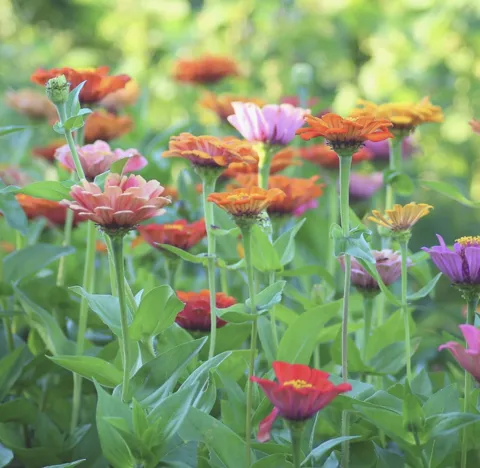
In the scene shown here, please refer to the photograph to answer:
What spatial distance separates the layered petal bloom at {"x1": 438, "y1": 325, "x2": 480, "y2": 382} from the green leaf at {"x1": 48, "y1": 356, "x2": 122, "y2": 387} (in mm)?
238

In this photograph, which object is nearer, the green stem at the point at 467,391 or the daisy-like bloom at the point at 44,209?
the green stem at the point at 467,391

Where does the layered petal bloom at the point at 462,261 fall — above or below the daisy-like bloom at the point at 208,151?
below

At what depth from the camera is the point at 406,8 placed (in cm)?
194

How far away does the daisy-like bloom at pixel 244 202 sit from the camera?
546 millimetres

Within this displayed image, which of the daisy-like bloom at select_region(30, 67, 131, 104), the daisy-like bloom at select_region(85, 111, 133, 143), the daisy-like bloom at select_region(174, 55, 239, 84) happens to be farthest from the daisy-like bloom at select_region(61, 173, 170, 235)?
the daisy-like bloom at select_region(174, 55, 239, 84)

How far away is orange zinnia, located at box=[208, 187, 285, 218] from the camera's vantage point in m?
0.55

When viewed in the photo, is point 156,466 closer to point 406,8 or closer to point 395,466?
point 395,466

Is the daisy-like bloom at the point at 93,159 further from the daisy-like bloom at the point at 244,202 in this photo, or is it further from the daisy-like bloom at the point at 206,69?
the daisy-like bloom at the point at 206,69

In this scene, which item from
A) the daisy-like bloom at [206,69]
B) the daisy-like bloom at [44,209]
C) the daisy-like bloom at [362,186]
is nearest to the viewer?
the daisy-like bloom at [44,209]

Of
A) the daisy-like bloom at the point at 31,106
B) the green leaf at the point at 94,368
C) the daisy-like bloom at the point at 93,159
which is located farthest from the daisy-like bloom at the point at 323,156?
the daisy-like bloom at the point at 31,106

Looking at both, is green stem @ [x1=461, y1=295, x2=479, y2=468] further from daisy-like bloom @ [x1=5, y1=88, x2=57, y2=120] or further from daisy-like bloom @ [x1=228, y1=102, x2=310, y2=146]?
daisy-like bloom @ [x1=5, y1=88, x2=57, y2=120]

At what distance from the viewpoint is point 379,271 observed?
0.68m

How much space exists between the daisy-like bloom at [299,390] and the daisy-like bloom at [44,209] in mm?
347

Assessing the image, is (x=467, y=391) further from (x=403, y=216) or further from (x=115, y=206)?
(x=115, y=206)
